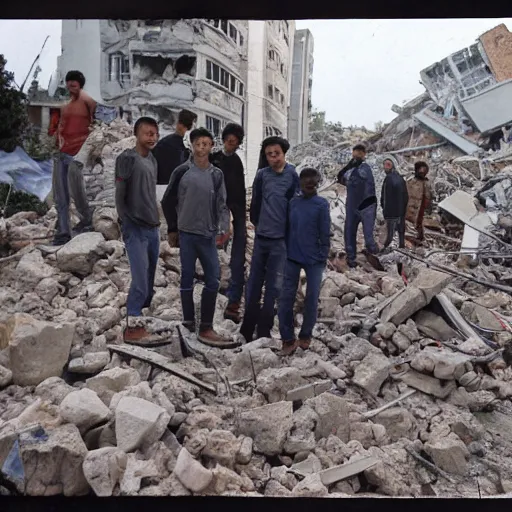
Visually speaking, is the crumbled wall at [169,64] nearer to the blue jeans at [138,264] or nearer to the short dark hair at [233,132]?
the short dark hair at [233,132]

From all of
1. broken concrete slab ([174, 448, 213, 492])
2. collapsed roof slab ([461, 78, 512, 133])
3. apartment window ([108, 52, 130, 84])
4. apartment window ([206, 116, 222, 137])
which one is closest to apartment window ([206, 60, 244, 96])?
apartment window ([206, 116, 222, 137])

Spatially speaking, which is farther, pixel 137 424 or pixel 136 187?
pixel 136 187

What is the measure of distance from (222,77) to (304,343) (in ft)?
5.18

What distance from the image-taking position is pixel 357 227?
8.96 ft

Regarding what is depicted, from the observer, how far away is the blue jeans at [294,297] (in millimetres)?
2609

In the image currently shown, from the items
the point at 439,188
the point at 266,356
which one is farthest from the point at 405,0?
the point at 266,356

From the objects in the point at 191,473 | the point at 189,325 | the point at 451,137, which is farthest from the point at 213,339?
the point at 451,137

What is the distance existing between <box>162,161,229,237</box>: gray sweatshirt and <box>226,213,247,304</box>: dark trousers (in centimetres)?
8

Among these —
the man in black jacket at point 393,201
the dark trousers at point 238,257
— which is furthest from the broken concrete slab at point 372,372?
the dark trousers at point 238,257

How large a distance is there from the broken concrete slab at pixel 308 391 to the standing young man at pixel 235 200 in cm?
50

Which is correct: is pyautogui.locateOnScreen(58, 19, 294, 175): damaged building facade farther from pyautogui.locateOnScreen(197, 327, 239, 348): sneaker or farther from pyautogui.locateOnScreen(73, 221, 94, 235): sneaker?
pyautogui.locateOnScreen(197, 327, 239, 348): sneaker

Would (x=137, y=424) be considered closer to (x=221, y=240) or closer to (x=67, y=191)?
(x=221, y=240)

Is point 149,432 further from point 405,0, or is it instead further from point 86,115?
point 405,0

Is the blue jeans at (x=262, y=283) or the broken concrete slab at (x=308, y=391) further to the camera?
the blue jeans at (x=262, y=283)
